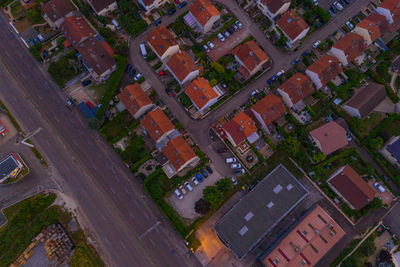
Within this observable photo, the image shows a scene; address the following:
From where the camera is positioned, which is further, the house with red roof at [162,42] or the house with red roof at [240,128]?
the house with red roof at [162,42]

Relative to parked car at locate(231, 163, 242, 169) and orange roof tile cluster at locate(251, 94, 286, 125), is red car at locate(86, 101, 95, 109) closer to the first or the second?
parked car at locate(231, 163, 242, 169)

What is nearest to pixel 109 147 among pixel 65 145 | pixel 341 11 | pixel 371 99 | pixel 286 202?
pixel 65 145

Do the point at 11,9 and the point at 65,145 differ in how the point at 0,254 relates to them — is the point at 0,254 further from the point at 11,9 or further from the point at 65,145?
the point at 11,9

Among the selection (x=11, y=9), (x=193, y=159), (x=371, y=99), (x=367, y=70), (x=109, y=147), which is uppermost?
(x=11, y=9)

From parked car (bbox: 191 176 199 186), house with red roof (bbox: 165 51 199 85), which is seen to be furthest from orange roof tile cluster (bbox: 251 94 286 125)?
parked car (bbox: 191 176 199 186)

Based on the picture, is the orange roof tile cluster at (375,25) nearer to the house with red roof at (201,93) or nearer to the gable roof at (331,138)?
the gable roof at (331,138)

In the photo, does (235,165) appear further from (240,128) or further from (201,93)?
(201,93)

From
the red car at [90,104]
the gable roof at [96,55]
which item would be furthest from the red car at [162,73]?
the red car at [90,104]
